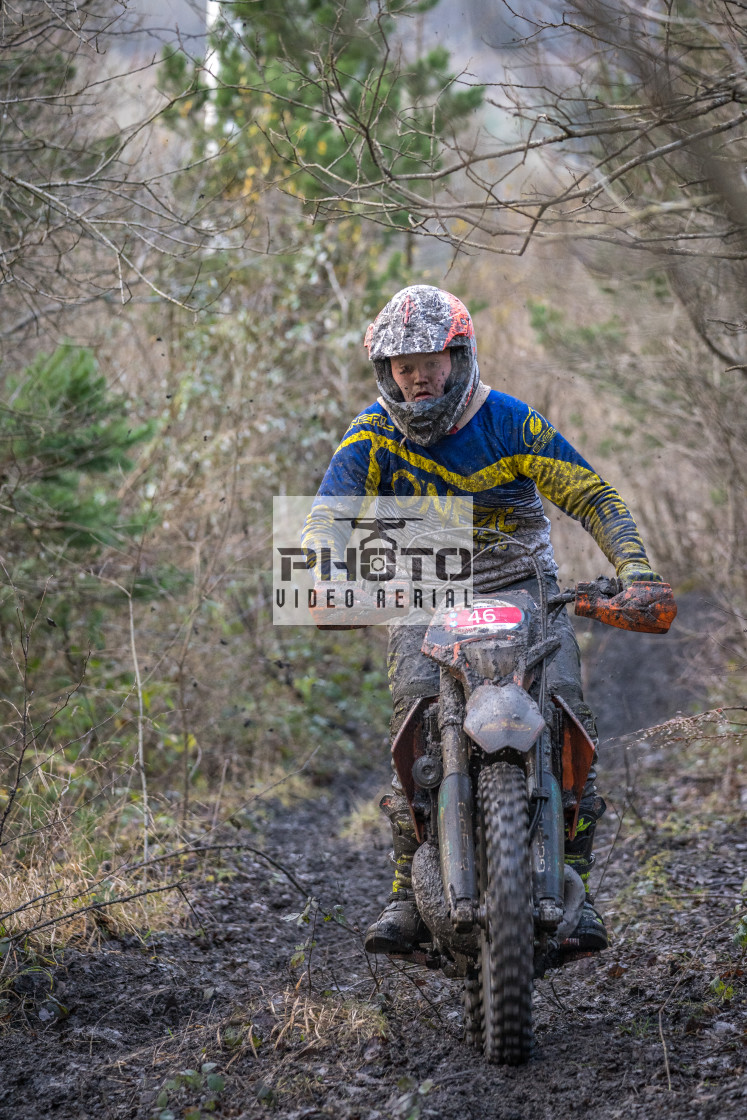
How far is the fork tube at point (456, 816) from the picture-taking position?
3433mm

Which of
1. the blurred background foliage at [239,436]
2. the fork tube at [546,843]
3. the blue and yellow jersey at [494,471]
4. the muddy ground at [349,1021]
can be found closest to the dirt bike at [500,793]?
the fork tube at [546,843]

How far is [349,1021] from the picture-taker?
402 cm

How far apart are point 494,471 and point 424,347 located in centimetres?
56

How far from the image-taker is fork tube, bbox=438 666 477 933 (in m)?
3.43

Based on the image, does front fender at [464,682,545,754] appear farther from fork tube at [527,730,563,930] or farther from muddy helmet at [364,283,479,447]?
muddy helmet at [364,283,479,447]

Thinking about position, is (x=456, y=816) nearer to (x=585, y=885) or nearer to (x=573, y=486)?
(x=585, y=885)

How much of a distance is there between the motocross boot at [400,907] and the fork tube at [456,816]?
45 centimetres

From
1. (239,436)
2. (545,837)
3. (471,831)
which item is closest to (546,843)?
(545,837)

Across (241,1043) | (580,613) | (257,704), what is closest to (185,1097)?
(241,1043)

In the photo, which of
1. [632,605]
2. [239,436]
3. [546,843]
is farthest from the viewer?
[239,436]

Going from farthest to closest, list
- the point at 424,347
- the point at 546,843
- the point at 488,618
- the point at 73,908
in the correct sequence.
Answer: the point at 73,908, the point at 424,347, the point at 488,618, the point at 546,843

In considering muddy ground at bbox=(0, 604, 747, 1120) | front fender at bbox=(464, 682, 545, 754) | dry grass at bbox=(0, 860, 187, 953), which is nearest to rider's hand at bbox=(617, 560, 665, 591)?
front fender at bbox=(464, 682, 545, 754)

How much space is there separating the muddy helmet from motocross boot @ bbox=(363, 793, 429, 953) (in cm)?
138

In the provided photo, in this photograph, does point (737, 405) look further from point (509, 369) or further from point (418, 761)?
point (418, 761)
